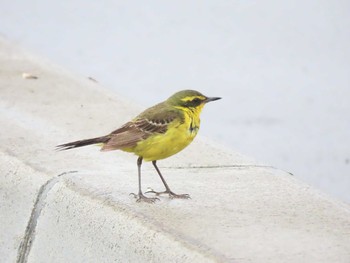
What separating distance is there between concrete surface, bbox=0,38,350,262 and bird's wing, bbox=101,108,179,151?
0.27 m

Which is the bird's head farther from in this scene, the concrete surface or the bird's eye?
the concrete surface

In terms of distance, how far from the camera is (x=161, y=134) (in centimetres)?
588

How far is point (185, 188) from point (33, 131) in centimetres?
158

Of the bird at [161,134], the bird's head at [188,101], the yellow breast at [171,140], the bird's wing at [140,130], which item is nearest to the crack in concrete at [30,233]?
the bird at [161,134]

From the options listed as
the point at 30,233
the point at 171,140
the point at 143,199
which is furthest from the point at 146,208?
the point at 30,233

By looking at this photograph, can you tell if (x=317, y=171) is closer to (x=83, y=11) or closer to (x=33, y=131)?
(x=33, y=131)

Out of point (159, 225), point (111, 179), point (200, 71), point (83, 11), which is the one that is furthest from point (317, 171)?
point (83, 11)

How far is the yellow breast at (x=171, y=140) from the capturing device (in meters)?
5.87

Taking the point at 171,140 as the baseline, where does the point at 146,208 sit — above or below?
below

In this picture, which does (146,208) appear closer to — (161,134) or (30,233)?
(161,134)

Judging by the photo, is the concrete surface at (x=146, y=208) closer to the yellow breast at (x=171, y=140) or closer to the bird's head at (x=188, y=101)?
the yellow breast at (x=171, y=140)

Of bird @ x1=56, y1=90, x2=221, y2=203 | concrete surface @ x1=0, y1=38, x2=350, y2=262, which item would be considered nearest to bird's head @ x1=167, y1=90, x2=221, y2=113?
bird @ x1=56, y1=90, x2=221, y2=203

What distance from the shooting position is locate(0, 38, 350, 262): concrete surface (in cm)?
516

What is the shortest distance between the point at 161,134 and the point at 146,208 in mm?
441
